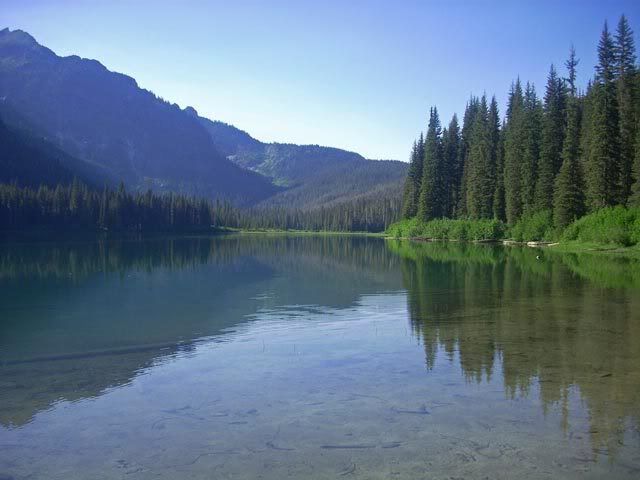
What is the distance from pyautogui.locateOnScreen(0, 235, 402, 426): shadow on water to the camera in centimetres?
1485

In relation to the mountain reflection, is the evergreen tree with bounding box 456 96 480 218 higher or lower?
higher

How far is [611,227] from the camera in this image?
58.7 metres

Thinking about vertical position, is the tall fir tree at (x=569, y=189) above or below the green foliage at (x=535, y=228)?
above

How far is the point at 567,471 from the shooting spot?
8.73 metres

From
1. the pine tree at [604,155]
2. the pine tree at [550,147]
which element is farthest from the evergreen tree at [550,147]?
the pine tree at [604,155]

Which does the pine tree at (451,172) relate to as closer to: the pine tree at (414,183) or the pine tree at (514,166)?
the pine tree at (414,183)

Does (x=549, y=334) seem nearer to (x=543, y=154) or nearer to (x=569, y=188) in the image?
(x=569, y=188)

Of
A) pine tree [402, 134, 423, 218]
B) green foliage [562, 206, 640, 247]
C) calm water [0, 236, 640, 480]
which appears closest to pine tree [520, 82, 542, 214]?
green foliage [562, 206, 640, 247]

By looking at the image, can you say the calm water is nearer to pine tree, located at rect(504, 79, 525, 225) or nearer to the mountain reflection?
the mountain reflection

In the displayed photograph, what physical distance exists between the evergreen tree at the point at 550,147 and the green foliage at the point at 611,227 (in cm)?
1481

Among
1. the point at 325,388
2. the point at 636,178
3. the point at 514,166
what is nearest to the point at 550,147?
the point at 514,166

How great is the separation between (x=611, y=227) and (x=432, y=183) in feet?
192

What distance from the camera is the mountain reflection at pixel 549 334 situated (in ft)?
39.8

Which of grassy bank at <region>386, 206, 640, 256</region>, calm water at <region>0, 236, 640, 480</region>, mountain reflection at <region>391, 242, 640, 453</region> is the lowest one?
calm water at <region>0, 236, 640, 480</region>
